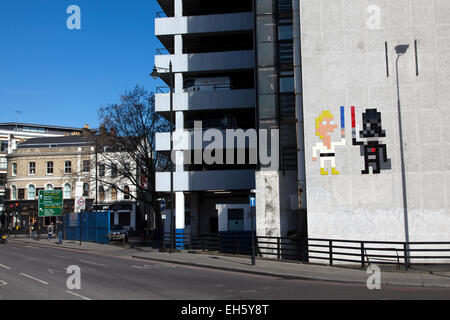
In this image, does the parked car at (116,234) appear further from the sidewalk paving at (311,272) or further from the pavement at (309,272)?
the sidewalk paving at (311,272)

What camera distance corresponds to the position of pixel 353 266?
19.3 m

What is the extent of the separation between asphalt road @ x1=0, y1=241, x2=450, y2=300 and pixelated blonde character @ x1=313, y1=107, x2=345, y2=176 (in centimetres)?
771

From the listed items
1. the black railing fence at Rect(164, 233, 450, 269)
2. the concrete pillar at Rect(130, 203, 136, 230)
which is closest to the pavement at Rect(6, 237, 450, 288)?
the black railing fence at Rect(164, 233, 450, 269)

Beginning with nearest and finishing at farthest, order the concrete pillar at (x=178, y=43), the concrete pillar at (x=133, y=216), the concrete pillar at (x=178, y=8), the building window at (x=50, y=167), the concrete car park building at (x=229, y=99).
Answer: the concrete car park building at (x=229, y=99) < the concrete pillar at (x=178, y=43) < the concrete pillar at (x=178, y=8) < the concrete pillar at (x=133, y=216) < the building window at (x=50, y=167)

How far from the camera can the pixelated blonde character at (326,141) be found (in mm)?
22281

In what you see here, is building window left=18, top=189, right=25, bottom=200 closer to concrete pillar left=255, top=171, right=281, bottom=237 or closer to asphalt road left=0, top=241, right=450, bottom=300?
concrete pillar left=255, top=171, right=281, bottom=237

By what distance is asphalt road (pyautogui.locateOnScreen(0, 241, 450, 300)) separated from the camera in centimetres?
1181

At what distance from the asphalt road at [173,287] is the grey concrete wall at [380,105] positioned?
7.32 meters

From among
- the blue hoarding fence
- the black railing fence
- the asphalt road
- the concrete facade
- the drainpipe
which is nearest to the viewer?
the asphalt road

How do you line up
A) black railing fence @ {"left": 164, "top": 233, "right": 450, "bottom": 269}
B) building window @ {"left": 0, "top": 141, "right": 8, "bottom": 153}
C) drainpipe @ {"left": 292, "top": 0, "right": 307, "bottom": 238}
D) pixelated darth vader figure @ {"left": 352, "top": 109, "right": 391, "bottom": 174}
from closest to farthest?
1. black railing fence @ {"left": 164, "top": 233, "right": 450, "bottom": 269}
2. pixelated darth vader figure @ {"left": 352, "top": 109, "right": 391, "bottom": 174}
3. drainpipe @ {"left": 292, "top": 0, "right": 307, "bottom": 238}
4. building window @ {"left": 0, "top": 141, "right": 8, "bottom": 153}

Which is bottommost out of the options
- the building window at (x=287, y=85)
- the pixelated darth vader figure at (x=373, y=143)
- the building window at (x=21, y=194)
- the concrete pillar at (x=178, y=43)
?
the building window at (x=21, y=194)

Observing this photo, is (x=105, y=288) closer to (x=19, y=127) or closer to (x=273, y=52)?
(x=273, y=52)

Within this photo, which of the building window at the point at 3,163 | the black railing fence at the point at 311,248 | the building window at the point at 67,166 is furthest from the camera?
the building window at the point at 3,163

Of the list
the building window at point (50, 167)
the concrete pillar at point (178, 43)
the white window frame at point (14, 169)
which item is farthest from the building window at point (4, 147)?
the concrete pillar at point (178, 43)
